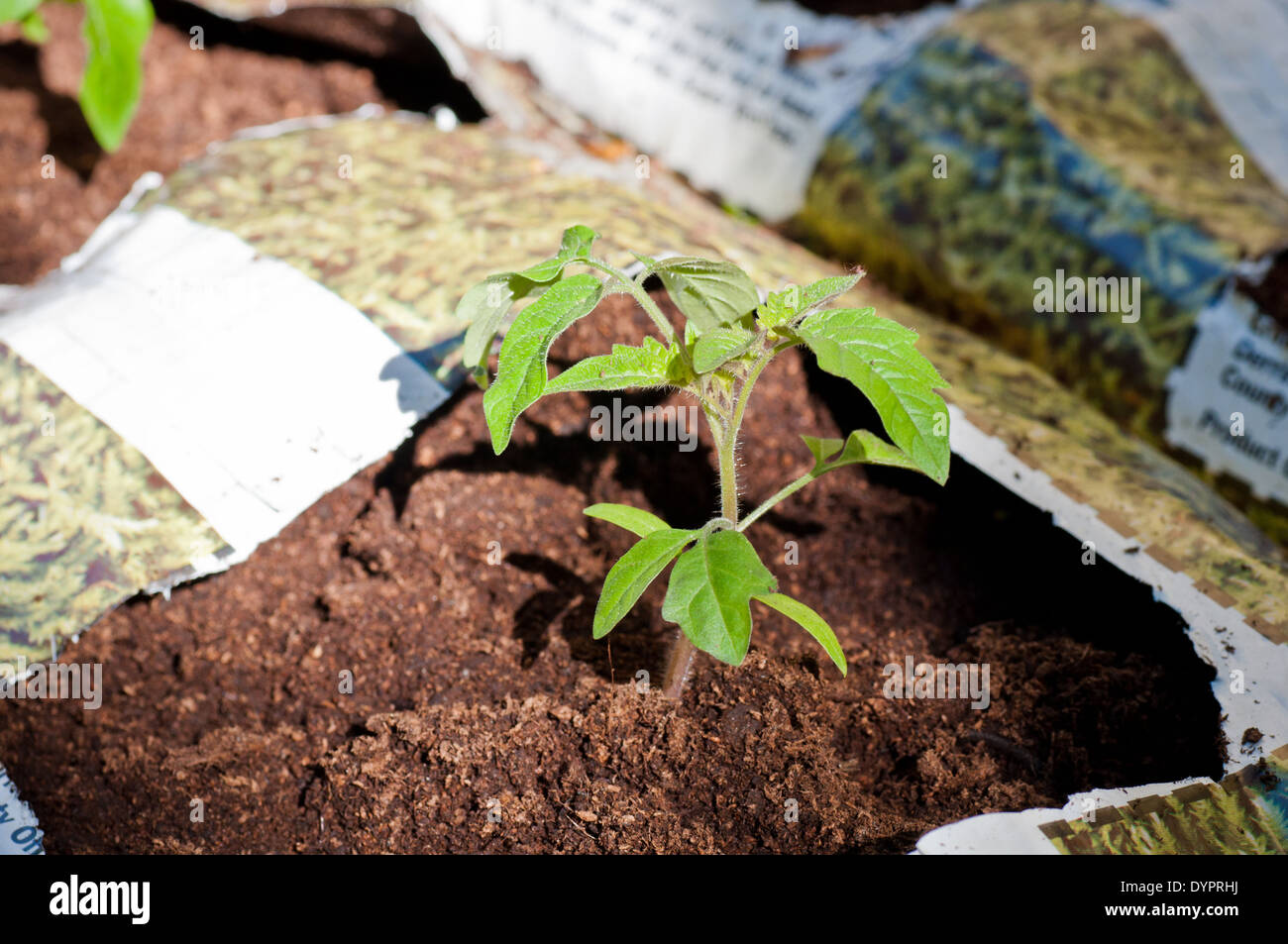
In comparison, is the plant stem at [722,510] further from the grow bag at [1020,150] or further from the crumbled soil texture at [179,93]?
the crumbled soil texture at [179,93]

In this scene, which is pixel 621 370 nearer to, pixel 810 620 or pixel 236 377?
pixel 810 620

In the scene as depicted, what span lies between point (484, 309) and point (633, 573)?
35 cm

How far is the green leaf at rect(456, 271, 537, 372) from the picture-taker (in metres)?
1.13

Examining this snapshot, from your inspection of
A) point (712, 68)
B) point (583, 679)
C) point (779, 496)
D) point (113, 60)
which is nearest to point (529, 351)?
point (779, 496)

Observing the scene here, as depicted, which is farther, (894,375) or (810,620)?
(810,620)

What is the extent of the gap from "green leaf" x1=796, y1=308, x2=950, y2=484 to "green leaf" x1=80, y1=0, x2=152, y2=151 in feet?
5.25

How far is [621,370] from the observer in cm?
103

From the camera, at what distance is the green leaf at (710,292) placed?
1079mm

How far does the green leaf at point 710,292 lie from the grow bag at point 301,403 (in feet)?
1.67

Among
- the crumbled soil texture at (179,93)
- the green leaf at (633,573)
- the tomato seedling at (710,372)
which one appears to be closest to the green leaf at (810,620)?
the tomato seedling at (710,372)

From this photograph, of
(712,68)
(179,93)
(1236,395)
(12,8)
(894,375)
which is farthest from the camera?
(179,93)

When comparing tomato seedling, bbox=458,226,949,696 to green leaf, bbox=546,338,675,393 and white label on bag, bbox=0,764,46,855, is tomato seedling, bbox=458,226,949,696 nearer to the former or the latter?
green leaf, bbox=546,338,675,393
